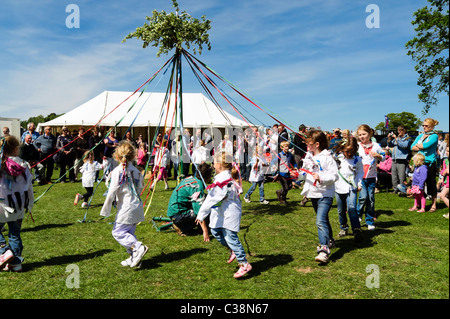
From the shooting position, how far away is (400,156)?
9734 millimetres

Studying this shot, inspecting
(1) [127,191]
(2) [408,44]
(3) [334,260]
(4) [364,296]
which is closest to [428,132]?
(3) [334,260]

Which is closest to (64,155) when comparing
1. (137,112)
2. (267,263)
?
(137,112)

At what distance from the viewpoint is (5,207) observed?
4.32 meters

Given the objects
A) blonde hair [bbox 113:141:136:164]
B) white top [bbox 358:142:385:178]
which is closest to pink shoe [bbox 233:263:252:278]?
blonde hair [bbox 113:141:136:164]

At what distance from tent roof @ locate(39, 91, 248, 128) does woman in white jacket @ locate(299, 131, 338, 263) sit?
43.4 feet

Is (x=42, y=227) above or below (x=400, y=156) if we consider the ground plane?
below

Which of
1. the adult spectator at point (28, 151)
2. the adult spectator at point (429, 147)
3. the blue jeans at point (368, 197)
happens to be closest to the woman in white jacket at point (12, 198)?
the blue jeans at point (368, 197)

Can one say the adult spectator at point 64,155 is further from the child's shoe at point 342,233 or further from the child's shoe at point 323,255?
the child's shoe at point 323,255

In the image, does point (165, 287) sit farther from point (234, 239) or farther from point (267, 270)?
point (267, 270)

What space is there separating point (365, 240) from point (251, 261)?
2.13 m

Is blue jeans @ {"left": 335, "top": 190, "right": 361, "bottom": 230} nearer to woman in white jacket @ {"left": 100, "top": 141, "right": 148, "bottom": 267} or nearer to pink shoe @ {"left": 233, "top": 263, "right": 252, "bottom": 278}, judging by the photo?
pink shoe @ {"left": 233, "top": 263, "right": 252, "bottom": 278}

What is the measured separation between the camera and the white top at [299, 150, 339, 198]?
4.62 metres

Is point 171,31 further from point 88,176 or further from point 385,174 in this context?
point 385,174

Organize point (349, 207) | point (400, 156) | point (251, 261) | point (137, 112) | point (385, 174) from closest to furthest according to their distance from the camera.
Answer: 1. point (251, 261)
2. point (349, 207)
3. point (400, 156)
4. point (385, 174)
5. point (137, 112)
